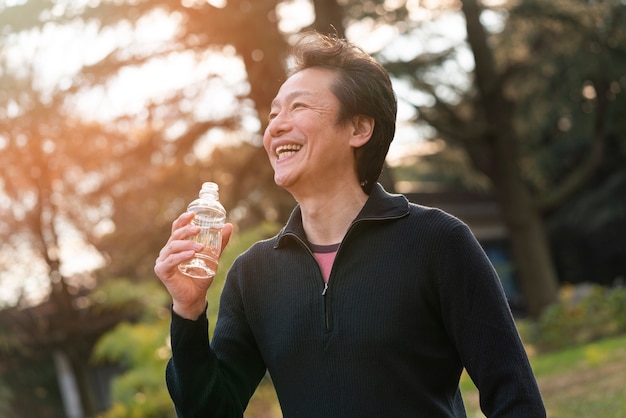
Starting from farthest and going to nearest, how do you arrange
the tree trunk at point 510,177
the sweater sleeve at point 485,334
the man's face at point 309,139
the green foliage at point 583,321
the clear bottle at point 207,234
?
the tree trunk at point 510,177 < the green foliage at point 583,321 < the man's face at point 309,139 < the clear bottle at point 207,234 < the sweater sleeve at point 485,334

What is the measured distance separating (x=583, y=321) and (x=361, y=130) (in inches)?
595

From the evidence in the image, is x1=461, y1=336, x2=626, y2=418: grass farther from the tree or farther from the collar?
the collar

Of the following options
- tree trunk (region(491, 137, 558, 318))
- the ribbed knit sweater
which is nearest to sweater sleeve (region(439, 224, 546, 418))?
the ribbed knit sweater

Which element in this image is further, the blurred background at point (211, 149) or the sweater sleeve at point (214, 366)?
the blurred background at point (211, 149)

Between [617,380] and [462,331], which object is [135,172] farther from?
[462,331]

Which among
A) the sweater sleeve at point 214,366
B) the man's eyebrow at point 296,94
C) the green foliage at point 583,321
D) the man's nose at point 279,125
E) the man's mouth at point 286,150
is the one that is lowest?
the green foliage at point 583,321

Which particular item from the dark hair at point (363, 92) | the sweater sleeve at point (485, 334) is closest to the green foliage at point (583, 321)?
the dark hair at point (363, 92)

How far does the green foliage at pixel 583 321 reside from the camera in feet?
56.0

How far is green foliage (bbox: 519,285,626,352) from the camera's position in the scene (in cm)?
1708

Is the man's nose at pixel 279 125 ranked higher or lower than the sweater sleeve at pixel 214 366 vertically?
higher

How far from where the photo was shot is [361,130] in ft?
9.95

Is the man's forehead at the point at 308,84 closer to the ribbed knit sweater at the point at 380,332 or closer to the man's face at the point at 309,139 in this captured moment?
the man's face at the point at 309,139

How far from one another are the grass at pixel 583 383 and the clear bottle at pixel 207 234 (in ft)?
21.9

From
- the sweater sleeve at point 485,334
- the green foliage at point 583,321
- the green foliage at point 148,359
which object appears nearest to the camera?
the sweater sleeve at point 485,334
